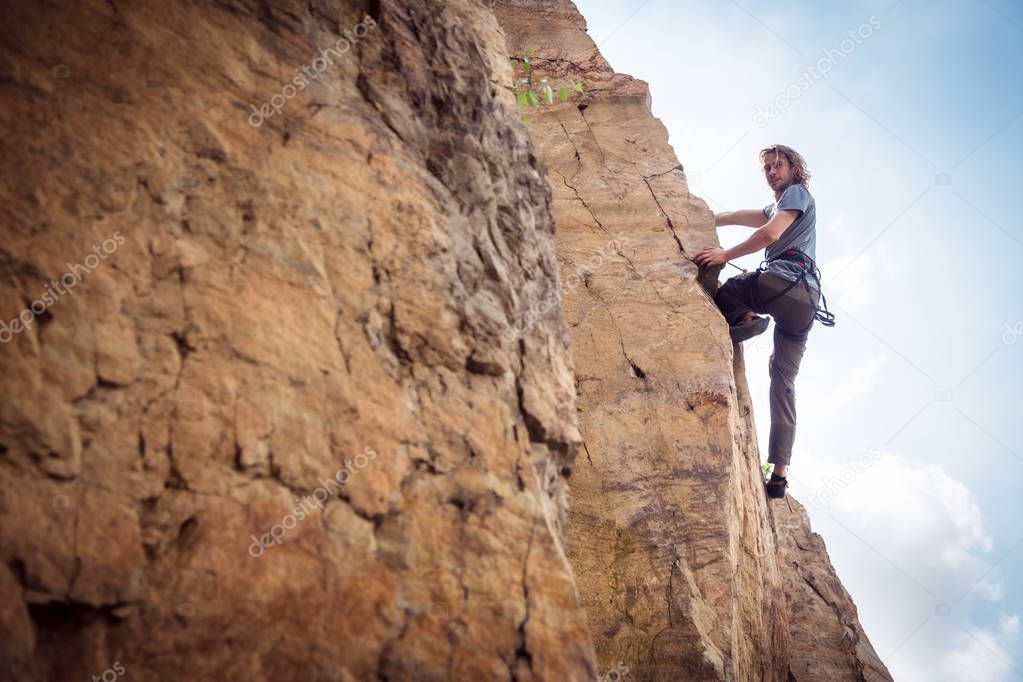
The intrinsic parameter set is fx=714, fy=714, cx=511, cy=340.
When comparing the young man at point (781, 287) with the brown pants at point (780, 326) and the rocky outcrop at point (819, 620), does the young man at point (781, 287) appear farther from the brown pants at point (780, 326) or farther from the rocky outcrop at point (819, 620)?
the rocky outcrop at point (819, 620)

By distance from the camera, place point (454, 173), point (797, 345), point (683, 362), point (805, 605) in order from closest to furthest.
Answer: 1. point (454, 173)
2. point (683, 362)
3. point (797, 345)
4. point (805, 605)

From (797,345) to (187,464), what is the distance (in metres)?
6.90

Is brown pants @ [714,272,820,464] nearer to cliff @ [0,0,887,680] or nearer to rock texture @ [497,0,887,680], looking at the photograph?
rock texture @ [497,0,887,680]

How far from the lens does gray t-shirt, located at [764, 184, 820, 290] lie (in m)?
7.88

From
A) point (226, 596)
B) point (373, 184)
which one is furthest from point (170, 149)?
Answer: point (226, 596)

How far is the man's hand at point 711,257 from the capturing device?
795 cm

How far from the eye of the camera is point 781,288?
25.7ft

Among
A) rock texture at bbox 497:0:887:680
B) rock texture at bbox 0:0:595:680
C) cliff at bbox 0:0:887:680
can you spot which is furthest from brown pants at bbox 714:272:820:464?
rock texture at bbox 0:0:595:680

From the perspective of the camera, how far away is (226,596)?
3.20 m

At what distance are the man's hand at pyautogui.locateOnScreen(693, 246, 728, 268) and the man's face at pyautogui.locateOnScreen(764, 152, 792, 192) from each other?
4.08 ft

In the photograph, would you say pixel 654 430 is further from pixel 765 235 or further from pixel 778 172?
pixel 778 172

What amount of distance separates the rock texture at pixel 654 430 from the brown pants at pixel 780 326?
342 millimetres

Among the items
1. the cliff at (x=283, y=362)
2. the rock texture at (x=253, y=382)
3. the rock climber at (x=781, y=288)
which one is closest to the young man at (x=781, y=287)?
the rock climber at (x=781, y=288)

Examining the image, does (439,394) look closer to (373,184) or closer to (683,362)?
(373,184)
